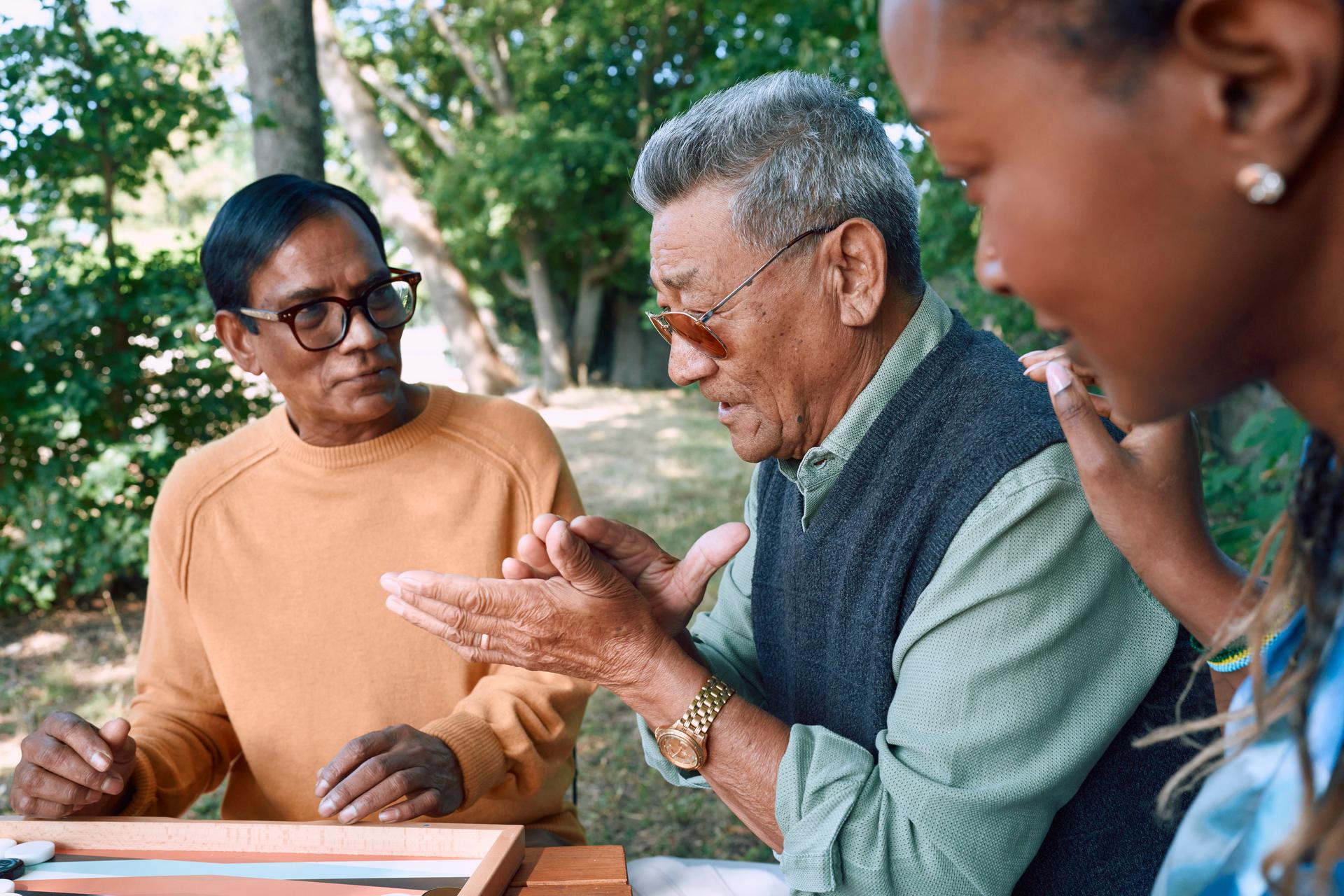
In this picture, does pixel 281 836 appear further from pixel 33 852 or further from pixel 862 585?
pixel 862 585

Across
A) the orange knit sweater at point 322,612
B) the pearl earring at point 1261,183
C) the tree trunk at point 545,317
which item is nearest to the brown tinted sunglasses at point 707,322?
the orange knit sweater at point 322,612

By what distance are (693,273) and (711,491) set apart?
6.85 metres

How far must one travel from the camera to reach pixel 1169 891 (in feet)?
3.33

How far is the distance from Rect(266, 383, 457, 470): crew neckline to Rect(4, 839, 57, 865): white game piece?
1.01 m

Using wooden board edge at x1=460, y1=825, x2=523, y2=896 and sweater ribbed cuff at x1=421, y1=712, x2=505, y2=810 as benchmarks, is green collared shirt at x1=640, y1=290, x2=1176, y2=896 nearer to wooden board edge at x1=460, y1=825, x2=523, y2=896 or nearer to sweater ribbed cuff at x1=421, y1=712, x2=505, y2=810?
wooden board edge at x1=460, y1=825, x2=523, y2=896

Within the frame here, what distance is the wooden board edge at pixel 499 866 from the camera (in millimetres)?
Result: 1451

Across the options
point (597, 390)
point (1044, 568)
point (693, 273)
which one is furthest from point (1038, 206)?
point (597, 390)

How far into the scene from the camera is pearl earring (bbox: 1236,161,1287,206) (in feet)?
2.30

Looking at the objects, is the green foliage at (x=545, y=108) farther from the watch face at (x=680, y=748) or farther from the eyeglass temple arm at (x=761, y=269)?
the watch face at (x=680, y=748)

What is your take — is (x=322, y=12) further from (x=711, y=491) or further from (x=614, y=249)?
(x=614, y=249)

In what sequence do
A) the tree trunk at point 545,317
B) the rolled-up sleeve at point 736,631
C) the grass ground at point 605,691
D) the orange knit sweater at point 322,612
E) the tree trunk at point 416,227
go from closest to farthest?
the rolled-up sleeve at point 736,631
the orange knit sweater at point 322,612
the grass ground at point 605,691
the tree trunk at point 416,227
the tree trunk at point 545,317

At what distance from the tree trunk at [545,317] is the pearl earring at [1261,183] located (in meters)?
17.1

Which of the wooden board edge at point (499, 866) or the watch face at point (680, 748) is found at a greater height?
the watch face at point (680, 748)

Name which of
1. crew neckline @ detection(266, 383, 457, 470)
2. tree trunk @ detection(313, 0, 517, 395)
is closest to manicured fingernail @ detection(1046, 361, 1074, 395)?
crew neckline @ detection(266, 383, 457, 470)
